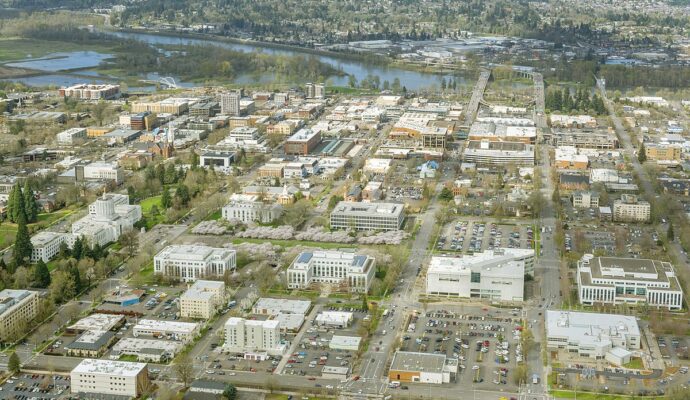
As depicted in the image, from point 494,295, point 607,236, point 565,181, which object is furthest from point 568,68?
point 494,295

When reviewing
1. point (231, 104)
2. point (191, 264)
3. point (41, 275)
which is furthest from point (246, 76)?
point (41, 275)

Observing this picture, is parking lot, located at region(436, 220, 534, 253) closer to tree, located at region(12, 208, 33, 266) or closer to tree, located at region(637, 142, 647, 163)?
tree, located at region(637, 142, 647, 163)

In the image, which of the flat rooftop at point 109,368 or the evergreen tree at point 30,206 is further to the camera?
the evergreen tree at point 30,206

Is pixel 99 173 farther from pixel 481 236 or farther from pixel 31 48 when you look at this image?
pixel 31 48

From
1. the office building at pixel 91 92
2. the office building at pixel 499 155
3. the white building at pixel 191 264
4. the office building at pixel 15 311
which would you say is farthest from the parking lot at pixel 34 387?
the office building at pixel 91 92

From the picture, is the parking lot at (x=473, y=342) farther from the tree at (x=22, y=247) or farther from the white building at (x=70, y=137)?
the white building at (x=70, y=137)

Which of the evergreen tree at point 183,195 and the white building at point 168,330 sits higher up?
the evergreen tree at point 183,195

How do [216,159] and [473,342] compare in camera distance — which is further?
[216,159]
